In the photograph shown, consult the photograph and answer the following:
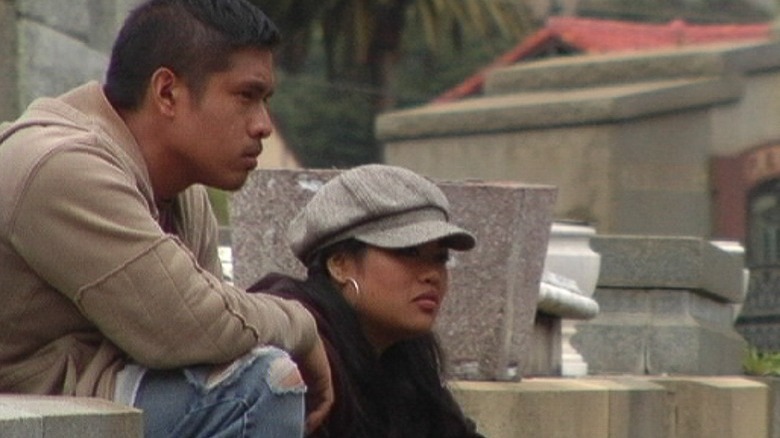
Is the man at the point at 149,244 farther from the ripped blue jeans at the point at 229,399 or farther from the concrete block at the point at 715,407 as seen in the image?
the concrete block at the point at 715,407

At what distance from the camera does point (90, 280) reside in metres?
4.52

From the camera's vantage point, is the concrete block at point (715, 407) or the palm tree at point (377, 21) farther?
the palm tree at point (377, 21)

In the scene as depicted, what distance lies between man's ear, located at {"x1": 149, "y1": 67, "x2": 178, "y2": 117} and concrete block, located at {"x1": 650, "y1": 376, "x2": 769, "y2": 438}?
3.47m

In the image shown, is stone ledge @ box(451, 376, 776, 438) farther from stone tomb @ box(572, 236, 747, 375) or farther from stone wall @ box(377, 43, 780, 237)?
stone wall @ box(377, 43, 780, 237)

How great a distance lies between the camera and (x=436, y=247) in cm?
537

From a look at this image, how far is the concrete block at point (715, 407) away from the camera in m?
8.02

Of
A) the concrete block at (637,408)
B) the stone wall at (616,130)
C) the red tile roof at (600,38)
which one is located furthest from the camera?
the red tile roof at (600,38)

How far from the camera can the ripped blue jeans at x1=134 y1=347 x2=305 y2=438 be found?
4555mm

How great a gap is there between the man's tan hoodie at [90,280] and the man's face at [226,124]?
0.37ft

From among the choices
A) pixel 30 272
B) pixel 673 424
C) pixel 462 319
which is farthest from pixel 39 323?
pixel 673 424

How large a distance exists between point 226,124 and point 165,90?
119mm

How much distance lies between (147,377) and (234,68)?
1.83 ft

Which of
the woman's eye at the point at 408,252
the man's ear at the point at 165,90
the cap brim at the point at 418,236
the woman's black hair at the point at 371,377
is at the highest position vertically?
the man's ear at the point at 165,90

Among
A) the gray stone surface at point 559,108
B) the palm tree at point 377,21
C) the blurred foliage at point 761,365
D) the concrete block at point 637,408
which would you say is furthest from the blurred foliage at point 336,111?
the concrete block at point 637,408
